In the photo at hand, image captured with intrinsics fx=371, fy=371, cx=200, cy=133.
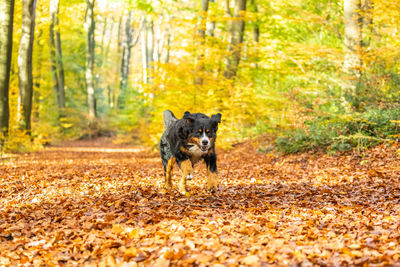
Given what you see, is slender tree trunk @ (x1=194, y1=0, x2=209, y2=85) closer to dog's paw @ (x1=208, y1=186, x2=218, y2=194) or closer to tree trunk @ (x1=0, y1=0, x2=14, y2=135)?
tree trunk @ (x1=0, y1=0, x2=14, y2=135)

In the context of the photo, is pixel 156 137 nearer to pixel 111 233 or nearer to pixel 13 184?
pixel 13 184

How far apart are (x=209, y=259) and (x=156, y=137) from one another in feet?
41.7

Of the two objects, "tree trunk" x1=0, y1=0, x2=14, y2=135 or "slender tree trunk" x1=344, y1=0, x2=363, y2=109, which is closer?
"slender tree trunk" x1=344, y1=0, x2=363, y2=109

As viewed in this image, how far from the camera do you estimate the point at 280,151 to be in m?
12.3

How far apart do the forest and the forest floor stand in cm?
2

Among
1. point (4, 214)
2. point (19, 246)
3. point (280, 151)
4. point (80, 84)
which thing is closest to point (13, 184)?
point (4, 214)

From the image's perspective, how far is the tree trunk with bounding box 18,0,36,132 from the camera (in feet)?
48.3

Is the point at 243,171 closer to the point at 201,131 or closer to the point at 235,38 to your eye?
the point at 201,131

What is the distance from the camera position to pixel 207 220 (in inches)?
181

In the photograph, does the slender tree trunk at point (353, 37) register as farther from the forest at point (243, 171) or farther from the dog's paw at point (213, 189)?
the dog's paw at point (213, 189)

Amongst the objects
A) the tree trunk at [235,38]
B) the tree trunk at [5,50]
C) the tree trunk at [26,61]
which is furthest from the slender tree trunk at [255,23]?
the tree trunk at [5,50]

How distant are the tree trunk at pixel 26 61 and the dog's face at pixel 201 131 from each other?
1184 cm

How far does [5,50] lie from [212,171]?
994 centimetres

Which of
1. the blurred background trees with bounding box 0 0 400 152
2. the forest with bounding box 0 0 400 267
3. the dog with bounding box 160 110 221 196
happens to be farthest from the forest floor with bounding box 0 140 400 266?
the blurred background trees with bounding box 0 0 400 152
